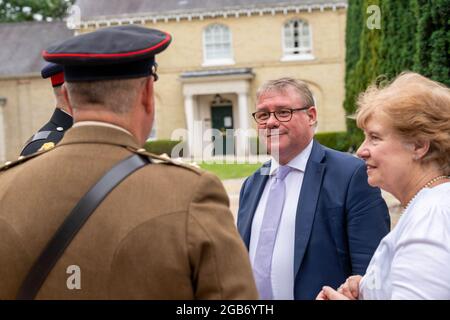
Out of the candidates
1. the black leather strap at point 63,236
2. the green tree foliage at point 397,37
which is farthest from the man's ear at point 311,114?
the green tree foliage at point 397,37

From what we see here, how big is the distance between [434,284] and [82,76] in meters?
1.51

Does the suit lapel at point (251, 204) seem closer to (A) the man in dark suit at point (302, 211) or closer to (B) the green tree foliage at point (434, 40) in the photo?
(A) the man in dark suit at point (302, 211)

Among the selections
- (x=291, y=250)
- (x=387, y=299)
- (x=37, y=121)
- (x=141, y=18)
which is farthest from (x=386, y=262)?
(x=37, y=121)

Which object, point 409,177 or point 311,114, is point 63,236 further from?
point 311,114

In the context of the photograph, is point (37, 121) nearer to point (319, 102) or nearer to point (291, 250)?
point (319, 102)

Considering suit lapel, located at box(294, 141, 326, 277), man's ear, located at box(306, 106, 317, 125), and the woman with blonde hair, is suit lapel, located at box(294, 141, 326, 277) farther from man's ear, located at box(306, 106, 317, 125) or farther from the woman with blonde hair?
the woman with blonde hair

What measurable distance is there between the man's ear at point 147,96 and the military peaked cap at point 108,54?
0.11 feet

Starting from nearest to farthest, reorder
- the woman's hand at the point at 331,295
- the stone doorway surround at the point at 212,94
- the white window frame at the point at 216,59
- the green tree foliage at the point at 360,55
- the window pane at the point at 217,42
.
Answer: the woman's hand at the point at 331,295
the green tree foliage at the point at 360,55
the stone doorway surround at the point at 212,94
the white window frame at the point at 216,59
the window pane at the point at 217,42

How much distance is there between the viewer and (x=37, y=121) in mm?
32688

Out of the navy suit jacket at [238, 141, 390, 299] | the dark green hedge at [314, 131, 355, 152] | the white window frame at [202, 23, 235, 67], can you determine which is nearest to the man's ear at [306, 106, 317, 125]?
the navy suit jacket at [238, 141, 390, 299]

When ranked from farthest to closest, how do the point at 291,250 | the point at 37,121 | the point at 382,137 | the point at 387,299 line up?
the point at 37,121
the point at 291,250
the point at 382,137
the point at 387,299

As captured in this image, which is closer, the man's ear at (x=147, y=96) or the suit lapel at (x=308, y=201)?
the man's ear at (x=147, y=96)

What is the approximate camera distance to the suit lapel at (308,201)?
3355 millimetres

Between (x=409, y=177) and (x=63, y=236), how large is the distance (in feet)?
5.05
